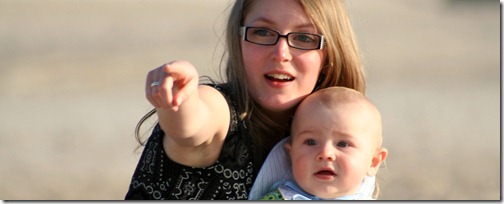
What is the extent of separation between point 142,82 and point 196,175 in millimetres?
10519

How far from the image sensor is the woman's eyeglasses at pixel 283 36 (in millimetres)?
4254

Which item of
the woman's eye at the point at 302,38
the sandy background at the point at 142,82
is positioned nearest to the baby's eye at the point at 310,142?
the woman's eye at the point at 302,38

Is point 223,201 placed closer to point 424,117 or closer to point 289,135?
point 289,135

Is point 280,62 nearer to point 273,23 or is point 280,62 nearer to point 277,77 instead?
point 277,77

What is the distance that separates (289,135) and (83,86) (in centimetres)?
1061

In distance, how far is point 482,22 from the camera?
21703 mm

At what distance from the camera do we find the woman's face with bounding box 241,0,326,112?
4.23 meters

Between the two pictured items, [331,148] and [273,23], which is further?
[273,23]

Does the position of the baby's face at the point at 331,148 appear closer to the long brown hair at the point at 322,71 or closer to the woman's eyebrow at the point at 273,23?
the long brown hair at the point at 322,71

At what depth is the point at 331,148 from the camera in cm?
412

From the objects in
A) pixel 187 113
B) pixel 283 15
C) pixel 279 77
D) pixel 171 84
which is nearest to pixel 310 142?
pixel 279 77

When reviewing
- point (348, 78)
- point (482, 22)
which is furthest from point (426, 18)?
point (348, 78)

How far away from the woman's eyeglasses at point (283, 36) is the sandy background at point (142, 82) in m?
2.42

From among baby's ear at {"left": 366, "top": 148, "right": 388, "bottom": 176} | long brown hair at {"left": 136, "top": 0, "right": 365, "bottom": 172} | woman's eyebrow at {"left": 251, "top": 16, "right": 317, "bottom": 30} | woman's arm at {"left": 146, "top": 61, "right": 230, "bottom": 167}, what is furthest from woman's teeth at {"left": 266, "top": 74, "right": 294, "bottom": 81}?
baby's ear at {"left": 366, "top": 148, "right": 388, "bottom": 176}
